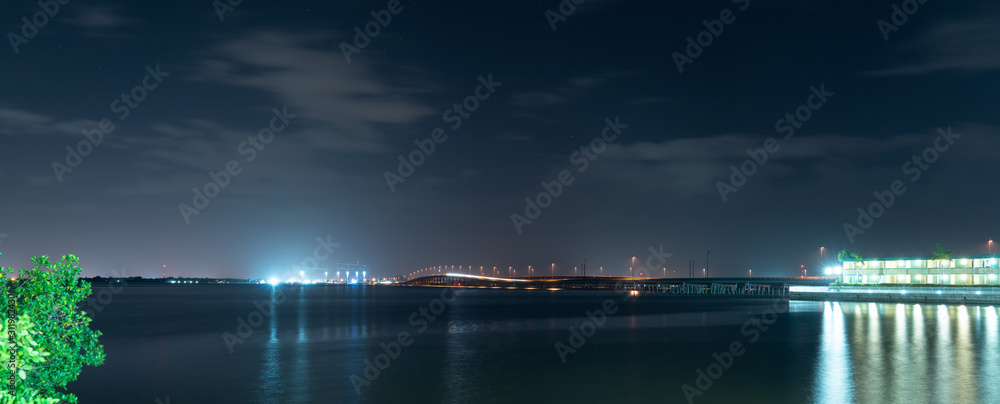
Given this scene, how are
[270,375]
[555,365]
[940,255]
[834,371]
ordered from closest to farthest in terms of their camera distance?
[270,375]
[834,371]
[555,365]
[940,255]

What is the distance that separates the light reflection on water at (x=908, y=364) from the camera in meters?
26.4

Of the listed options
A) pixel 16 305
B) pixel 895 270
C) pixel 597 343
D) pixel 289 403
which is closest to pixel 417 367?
pixel 289 403

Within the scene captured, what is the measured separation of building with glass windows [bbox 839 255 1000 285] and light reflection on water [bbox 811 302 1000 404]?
7546 cm

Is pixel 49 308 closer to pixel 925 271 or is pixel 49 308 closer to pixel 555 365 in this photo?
pixel 555 365

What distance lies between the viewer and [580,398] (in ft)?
86.9

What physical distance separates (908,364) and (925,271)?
386 feet

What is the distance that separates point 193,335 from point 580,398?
40997 millimetres

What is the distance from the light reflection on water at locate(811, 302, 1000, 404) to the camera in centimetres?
2642

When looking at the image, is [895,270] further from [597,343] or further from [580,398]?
[580,398]

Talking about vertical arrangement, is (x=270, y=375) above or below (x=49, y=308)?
below

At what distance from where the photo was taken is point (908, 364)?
34.9 m

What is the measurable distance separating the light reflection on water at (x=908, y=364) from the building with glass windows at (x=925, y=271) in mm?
75459

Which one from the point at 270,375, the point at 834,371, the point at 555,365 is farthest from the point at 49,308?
the point at 834,371

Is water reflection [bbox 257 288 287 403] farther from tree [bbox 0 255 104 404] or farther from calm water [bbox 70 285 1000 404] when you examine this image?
tree [bbox 0 255 104 404]
